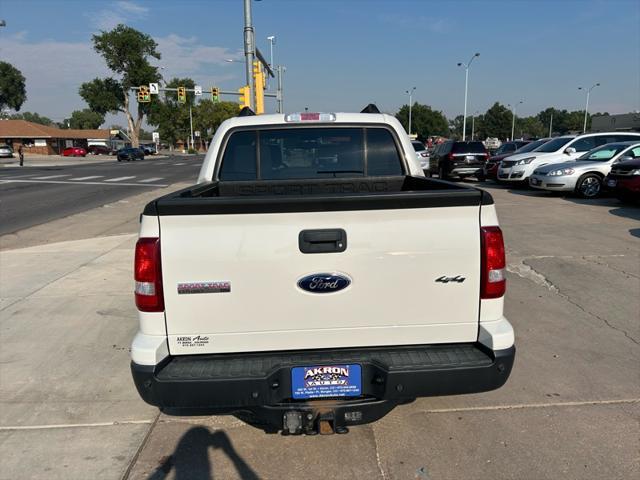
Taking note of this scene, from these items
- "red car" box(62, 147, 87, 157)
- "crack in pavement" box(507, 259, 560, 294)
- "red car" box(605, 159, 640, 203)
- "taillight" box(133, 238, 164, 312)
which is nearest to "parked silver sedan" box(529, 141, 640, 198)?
"red car" box(605, 159, 640, 203)

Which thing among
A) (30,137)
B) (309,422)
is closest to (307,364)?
(309,422)

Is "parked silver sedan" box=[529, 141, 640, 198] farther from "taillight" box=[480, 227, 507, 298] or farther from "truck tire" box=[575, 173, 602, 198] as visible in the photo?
"taillight" box=[480, 227, 507, 298]

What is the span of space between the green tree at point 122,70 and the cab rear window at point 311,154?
8289 centimetres

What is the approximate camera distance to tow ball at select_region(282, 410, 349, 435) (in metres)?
2.53

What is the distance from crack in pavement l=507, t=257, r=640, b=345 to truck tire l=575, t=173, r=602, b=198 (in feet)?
26.9

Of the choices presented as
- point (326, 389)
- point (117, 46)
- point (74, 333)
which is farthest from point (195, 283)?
point (117, 46)

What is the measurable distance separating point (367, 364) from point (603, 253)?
6821mm

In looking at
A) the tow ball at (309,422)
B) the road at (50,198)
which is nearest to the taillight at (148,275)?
the tow ball at (309,422)

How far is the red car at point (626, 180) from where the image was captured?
12.0m

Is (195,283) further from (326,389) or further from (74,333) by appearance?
(74,333)

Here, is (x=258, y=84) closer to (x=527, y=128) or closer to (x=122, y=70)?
(x=122, y=70)

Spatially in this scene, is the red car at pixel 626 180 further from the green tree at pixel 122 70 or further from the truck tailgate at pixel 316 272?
the green tree at pixel 122 70

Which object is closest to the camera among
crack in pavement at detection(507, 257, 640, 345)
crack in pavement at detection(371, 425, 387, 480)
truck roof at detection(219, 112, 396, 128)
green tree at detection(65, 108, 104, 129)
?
crack in pavement at detection(371, 425, 387, 480)

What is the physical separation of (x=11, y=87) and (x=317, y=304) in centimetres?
11638
